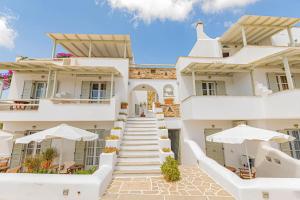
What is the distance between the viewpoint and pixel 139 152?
29.6 ft

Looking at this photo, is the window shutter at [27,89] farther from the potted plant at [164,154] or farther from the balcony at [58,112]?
the potted plant at [164,154]

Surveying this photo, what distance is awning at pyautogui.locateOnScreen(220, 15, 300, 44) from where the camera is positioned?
12.4 metres

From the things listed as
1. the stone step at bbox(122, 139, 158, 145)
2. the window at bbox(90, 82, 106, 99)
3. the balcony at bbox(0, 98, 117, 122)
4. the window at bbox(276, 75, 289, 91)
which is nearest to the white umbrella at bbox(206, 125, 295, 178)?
the stone step at bbox(122, 139, 158, 145)

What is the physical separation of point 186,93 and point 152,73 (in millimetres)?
4456

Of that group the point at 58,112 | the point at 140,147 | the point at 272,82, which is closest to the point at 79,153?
the point at 58,112

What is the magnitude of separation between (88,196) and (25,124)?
10.1 m

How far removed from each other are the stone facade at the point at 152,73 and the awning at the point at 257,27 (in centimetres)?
585

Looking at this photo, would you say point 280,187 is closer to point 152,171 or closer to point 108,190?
point 152,171

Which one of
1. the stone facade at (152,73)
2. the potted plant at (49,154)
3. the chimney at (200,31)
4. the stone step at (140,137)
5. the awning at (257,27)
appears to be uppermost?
the chimney at (200,31)

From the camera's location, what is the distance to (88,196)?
5.19 meters

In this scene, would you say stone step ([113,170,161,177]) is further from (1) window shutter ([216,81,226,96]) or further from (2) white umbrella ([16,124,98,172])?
(1) window shutter ([216,81,226,96])

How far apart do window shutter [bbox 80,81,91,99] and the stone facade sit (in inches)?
162

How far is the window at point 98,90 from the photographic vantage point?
13469 mm

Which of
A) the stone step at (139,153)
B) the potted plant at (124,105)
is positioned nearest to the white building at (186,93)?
the potted plant at (124,105)
